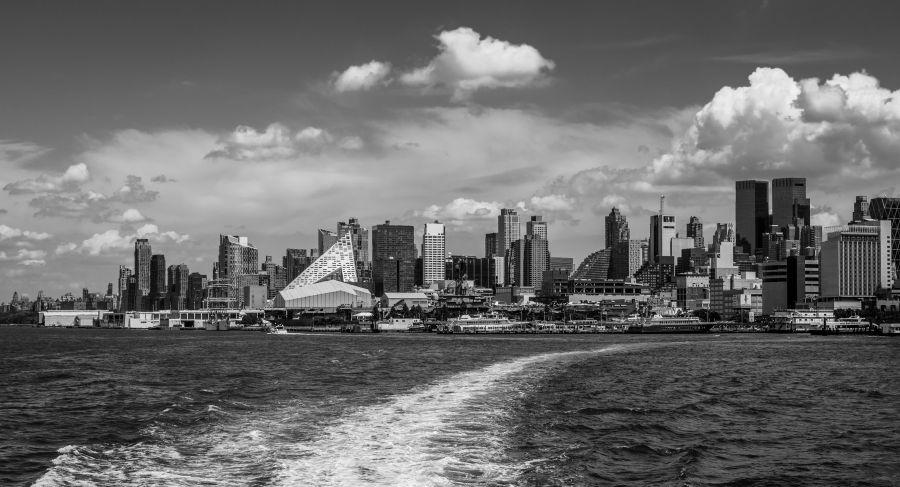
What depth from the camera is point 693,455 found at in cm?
3275

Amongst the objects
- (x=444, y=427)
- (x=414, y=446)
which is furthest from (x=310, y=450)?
(x=444, y=427)

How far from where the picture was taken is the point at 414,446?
32.0 meters

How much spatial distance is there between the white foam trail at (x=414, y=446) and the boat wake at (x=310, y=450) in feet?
0.11

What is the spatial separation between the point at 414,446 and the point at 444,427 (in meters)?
4.52

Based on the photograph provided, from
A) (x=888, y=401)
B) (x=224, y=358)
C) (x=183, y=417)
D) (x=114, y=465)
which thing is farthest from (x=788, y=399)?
(x=224, y=358)

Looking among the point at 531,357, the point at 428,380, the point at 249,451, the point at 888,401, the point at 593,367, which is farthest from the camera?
the point at 531,357

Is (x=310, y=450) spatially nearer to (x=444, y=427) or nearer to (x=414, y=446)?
(x=414, y=446)

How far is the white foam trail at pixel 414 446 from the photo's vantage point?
90.1 ft

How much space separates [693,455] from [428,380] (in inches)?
1043

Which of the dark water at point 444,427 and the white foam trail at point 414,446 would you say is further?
the dark water at point 444,427

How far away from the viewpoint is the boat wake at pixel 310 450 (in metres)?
27.4

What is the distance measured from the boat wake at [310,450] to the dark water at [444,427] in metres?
A: 0.10

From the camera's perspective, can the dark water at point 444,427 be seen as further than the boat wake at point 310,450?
Yes

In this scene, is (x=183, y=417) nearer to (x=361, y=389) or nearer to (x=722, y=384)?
(x=361, y=389)
